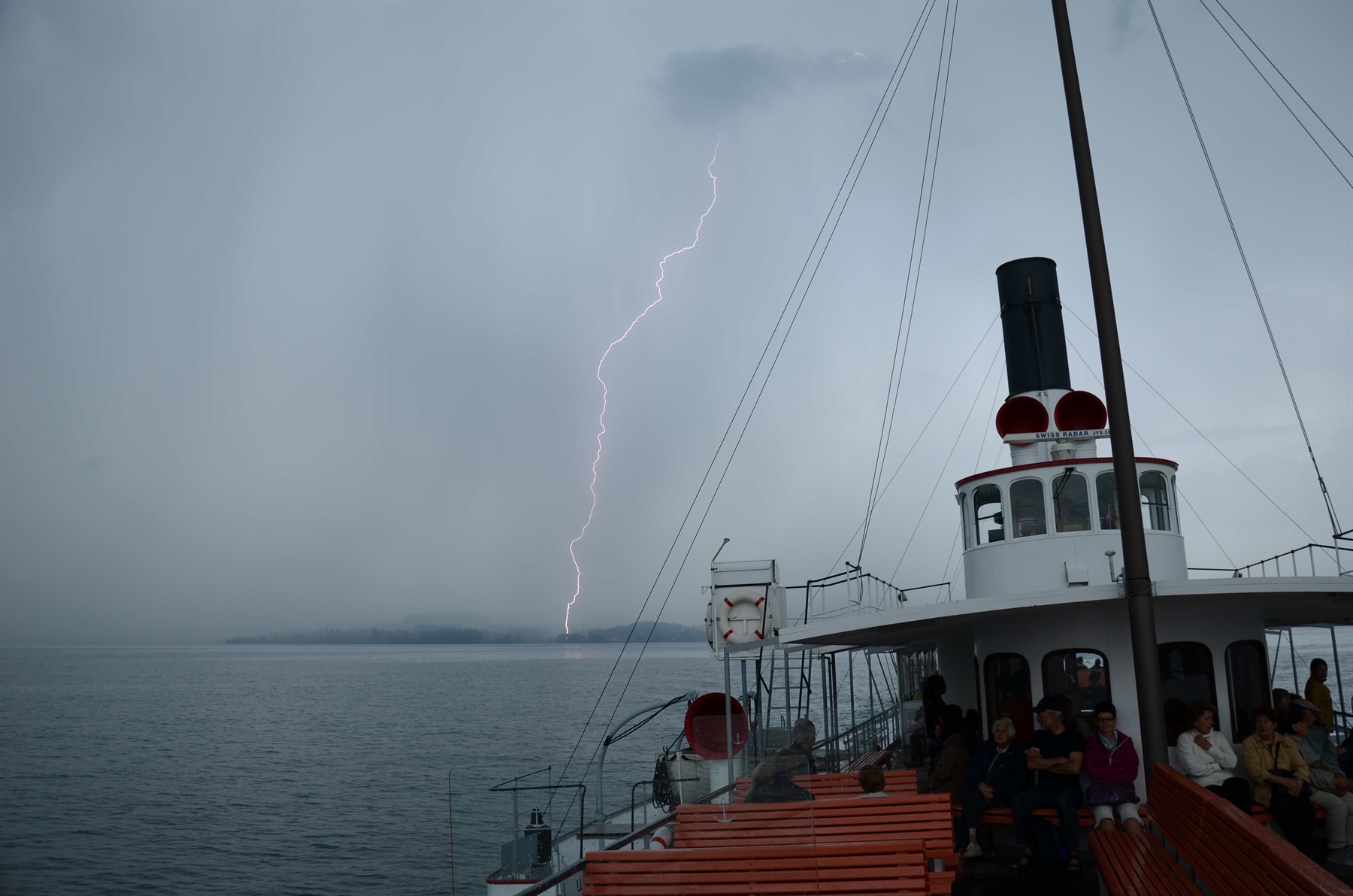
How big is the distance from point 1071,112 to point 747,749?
13.4 metres

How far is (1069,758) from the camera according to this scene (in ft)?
31.3

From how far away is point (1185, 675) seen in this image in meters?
11.3

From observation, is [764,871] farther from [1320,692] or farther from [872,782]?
[1320,692]

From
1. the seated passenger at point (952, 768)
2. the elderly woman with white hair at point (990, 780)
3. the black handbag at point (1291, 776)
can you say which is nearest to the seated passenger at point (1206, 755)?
the black handbag at point (1291, 776)

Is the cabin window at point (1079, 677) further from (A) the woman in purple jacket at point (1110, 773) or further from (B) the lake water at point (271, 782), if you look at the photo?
(B) the lake water at point (271, 782)

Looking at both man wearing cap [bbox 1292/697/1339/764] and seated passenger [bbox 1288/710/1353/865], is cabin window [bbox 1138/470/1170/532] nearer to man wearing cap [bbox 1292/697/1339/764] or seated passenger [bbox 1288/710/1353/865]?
man wearing cap [bbox 1292/697/1339/764]

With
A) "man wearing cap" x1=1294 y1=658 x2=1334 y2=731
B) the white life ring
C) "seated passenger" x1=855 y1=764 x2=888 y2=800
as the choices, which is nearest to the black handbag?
"man wearing cap" x1=1294 y1=658 x2=1334 y2=731

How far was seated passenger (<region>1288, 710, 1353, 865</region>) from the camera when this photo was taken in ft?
28.5

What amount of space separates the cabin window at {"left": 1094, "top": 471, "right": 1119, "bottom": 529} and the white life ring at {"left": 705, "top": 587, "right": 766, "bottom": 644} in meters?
6.60

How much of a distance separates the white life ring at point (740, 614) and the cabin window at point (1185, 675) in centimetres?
728

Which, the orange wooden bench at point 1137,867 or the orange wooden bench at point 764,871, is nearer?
the orange wooden bench at point 1137,867

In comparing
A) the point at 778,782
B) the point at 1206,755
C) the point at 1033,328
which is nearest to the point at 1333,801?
the point at 1206,755

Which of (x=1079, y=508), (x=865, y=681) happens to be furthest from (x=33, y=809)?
(x=865, y=681)

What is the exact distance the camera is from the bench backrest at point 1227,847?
419cm
